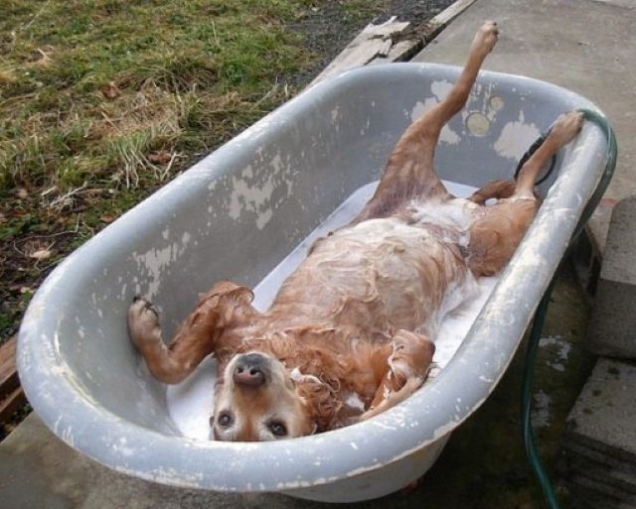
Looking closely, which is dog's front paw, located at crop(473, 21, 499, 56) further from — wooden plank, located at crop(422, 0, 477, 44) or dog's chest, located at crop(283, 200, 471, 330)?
wooden plank, located at crop(422, 0, 477, 44)

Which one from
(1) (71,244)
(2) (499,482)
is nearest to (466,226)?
(2) (499,482)

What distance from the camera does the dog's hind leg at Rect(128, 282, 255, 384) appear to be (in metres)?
2.46

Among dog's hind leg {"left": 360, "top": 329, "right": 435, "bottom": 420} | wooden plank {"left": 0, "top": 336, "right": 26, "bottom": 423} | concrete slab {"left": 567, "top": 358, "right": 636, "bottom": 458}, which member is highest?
dog's hind leg {"left": 360, "top": 329, "right": 435, "bottom": 420}

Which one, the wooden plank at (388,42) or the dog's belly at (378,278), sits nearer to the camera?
the dog's belly at (378,278)

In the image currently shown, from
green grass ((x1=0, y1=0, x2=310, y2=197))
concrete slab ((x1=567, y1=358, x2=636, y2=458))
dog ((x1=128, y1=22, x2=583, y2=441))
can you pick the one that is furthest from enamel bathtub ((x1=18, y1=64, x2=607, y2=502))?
green grass ((x1=0, y1=0, x2=310, y2=197))

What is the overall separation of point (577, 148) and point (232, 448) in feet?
5.80

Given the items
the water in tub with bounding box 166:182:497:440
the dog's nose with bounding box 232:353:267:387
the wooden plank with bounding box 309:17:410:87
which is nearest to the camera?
the dog's nose with bounding box 232:353:267:387

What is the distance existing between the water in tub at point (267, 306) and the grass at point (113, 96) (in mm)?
1115

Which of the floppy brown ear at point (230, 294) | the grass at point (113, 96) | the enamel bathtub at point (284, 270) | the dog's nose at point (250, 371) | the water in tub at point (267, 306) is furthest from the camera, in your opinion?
the grass at point (113, 96)

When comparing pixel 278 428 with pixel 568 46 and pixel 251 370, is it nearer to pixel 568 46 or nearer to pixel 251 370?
pixel 251 370

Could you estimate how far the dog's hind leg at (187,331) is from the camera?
8.07 feet

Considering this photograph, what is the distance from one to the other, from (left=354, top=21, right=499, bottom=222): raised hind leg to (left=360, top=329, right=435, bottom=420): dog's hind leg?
1113 mm

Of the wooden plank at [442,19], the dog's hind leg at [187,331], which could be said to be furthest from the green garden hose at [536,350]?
the wooden plank at [442,19]

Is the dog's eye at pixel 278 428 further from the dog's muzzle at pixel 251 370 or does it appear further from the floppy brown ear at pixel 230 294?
the floppy brown ear at pixel 230 294
